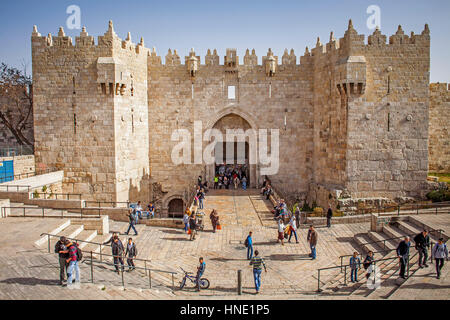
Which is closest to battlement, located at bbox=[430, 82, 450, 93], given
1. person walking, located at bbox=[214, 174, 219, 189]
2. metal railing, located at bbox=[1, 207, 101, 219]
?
person walking, located at bbox=[214, 174, 219, 189]

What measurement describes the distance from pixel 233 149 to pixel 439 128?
13.9 metres

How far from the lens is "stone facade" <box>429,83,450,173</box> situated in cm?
2488

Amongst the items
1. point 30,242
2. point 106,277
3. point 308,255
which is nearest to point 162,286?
point 106,277

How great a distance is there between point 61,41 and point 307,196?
57.0 feet

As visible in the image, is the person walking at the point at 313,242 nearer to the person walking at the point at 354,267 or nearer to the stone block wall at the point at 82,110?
the person walking at the point at 354,267

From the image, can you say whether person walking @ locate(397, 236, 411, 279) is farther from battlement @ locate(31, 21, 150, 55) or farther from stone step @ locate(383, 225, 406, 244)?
battlement @ locate(31, 21, 150, 55)

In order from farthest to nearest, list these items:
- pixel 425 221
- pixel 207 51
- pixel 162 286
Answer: pixel 207 51, pixel 425 221, pixel 162 286

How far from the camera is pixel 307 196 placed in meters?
25.3

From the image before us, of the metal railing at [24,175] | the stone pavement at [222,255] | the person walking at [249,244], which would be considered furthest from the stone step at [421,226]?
the metal railing at [24,175]

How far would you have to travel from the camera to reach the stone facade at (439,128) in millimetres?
24875

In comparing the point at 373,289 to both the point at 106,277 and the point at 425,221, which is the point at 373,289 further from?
the point at 106,277

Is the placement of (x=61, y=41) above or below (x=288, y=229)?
above

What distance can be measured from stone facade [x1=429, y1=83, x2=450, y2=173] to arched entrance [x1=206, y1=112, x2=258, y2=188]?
462 inches

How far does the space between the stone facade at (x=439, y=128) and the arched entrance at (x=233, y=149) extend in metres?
11.7
